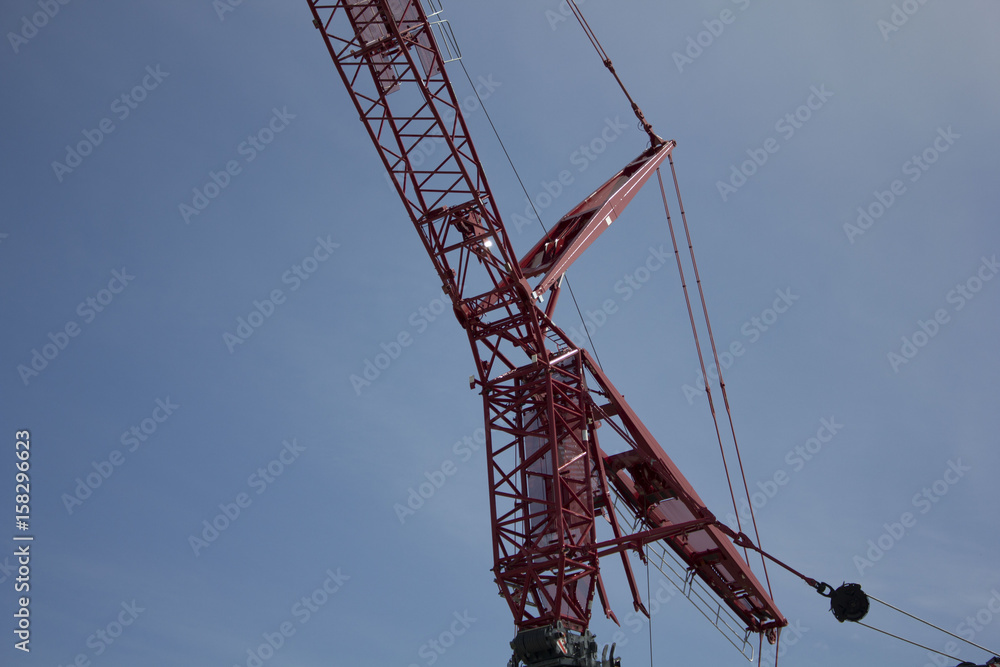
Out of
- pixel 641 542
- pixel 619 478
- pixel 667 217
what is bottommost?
pixel 641 542

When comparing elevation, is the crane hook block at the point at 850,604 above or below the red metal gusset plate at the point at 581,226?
below

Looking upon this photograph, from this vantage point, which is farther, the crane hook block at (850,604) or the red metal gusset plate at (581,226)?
the red metal gusset plate at (581,226)

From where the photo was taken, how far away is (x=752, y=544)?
101 feet

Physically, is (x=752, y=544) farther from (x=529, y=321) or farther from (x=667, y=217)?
(x=667, y=217)

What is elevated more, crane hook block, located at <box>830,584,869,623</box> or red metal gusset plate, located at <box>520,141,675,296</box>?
red metal gusset plate, located at <box>520,141,675,296</box>

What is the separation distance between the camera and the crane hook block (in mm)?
28062

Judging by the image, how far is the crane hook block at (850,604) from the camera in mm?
28062

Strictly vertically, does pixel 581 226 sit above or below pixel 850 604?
above

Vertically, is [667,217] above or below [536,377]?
above

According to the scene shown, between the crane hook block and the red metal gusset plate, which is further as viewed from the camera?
the red metal gusset plate

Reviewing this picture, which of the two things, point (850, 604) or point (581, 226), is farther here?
point (581, 226)

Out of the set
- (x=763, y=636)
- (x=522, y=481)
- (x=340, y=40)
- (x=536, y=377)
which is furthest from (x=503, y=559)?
(x=340, y=40)

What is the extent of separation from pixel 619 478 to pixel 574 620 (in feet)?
23.0

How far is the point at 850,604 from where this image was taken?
28266mm
